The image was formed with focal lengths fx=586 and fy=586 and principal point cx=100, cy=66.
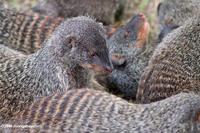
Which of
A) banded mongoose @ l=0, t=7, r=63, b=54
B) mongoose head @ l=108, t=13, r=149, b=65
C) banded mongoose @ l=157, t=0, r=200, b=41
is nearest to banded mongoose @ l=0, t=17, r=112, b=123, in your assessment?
banded mongoose @ l=0, t=7, r=63, b=54

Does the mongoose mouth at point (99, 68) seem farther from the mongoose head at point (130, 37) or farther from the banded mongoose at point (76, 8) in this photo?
the banded mongoose at point (76, 8)

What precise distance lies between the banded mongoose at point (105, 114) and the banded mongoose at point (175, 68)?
339 mm

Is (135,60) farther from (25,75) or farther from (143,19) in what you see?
(25,75)

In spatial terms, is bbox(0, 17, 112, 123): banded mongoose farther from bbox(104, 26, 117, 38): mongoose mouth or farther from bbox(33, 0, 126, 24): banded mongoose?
bbox(33, 0, 126, 24): banded mongoose

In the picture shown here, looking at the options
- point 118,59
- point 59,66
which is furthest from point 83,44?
point 118,59

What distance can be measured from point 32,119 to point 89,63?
1.69 ft

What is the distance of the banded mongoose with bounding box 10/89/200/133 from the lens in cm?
272

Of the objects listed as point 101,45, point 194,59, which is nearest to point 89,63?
point 101,45

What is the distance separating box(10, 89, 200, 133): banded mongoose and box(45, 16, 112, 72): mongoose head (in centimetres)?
21

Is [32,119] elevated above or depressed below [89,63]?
below

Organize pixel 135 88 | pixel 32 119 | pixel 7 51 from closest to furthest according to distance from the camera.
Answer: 1. pixel 32 119
2. pixel 7 51
3. pixel 135 88

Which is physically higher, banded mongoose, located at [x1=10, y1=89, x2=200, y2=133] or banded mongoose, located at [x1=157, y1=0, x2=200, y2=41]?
banded mongoose, located at [x1=157, y1=0, x2=200, y2=41]

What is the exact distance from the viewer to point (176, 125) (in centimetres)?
270

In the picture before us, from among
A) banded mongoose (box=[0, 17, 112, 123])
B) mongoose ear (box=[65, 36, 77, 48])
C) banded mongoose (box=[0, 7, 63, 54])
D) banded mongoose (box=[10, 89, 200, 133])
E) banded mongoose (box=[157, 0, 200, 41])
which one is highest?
banded mongoose (box=[157, 0, 200, 41])
